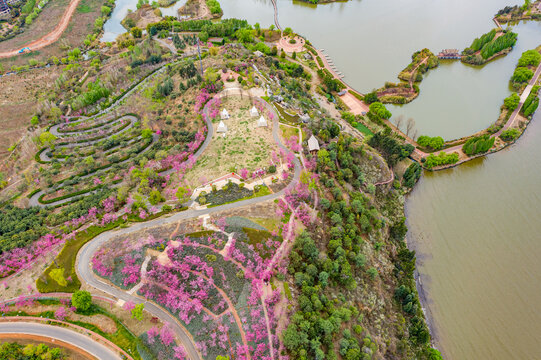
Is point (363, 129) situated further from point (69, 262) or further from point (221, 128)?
point (69, 262)

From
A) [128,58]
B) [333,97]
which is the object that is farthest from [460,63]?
[128,58]

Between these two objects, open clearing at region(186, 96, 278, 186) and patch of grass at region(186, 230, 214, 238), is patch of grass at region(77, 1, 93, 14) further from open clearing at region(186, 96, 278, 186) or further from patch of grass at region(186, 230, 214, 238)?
patch of grass at region(186, 230, 214, 238)

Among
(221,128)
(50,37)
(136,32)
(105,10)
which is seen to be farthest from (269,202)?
(105,10)

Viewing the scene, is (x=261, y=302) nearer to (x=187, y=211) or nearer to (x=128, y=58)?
(x=187, y=211)

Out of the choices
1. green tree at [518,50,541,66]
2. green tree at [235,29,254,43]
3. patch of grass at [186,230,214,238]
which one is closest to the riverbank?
green tree at [518,50,541,66]

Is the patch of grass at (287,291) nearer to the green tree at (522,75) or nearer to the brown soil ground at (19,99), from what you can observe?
the brown soil ground at (19,99)

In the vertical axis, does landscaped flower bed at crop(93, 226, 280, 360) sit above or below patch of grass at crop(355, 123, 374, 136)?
below

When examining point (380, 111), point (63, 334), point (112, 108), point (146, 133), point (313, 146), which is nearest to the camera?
point (63, 334)
